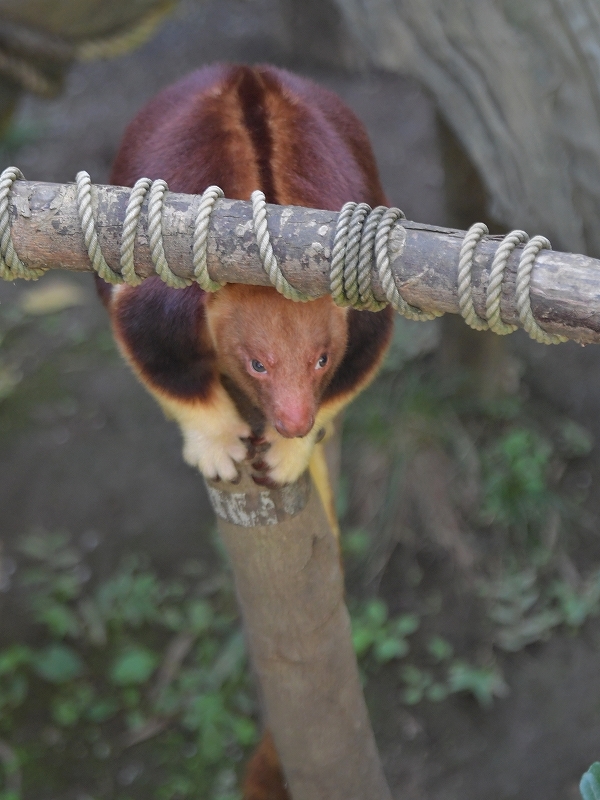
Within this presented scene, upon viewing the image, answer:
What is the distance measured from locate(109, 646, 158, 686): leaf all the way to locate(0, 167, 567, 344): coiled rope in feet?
7.88

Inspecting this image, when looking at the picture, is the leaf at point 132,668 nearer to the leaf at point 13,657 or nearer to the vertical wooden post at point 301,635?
the leaf at point 13,657

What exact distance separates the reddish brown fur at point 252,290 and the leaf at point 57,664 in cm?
186

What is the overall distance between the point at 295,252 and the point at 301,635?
103 cm

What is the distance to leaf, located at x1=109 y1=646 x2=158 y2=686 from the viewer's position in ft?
11.7

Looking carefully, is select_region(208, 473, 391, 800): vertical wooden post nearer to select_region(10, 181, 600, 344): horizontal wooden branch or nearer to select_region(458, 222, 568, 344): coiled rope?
select_region(10, 181, 600, 344): horizontal wooden branch

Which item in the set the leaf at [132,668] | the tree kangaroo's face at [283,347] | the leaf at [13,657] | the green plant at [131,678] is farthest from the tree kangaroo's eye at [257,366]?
the leaf at [13,657]

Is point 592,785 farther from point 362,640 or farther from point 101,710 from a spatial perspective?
point 101,710

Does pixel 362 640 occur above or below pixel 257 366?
below

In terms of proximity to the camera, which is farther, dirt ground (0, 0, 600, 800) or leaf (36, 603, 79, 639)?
leaf (36, 603, 79, 639)

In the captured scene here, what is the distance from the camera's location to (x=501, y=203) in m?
2.92

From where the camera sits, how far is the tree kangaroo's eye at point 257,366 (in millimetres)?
1762

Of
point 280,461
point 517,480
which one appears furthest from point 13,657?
point 517,480

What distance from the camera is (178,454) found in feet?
14.5

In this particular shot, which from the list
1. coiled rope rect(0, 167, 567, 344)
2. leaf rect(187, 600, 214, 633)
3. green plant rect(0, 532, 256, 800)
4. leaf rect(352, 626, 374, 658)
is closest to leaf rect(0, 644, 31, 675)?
green plant rect(0, 532, 256, 800)
